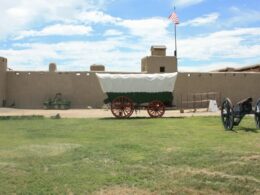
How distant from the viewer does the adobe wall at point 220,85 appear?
1331 inches

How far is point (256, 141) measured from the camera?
1188 centimetres

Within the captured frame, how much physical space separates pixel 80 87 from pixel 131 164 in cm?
2427

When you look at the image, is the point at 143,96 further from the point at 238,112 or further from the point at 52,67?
the point at 52,67

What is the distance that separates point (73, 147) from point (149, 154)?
192 centimetres

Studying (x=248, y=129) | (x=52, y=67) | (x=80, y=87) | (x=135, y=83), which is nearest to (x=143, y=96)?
(x=135, y=83)

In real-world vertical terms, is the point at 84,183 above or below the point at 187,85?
below

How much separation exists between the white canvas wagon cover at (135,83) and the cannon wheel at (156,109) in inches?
23.0

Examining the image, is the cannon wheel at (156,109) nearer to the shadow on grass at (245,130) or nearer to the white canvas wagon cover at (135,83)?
the white canvas wagon cover at (135,83)

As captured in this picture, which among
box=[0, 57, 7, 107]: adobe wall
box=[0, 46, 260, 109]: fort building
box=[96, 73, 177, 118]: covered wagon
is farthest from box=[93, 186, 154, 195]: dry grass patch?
box=[0, 57, 7, 107]: adobe wall

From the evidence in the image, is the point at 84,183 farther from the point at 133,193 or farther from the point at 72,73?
the point at 72,73

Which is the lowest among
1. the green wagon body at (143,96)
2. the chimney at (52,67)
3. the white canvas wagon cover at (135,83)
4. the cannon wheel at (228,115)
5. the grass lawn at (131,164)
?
the grass lawn at (131,164)

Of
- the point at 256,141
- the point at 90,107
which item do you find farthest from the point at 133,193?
the point at 90,107

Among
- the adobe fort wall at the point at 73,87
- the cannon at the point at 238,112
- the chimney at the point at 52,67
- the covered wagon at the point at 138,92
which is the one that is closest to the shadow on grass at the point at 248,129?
the cannon at the point at 238,112

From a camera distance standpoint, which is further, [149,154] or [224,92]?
[224,92]
